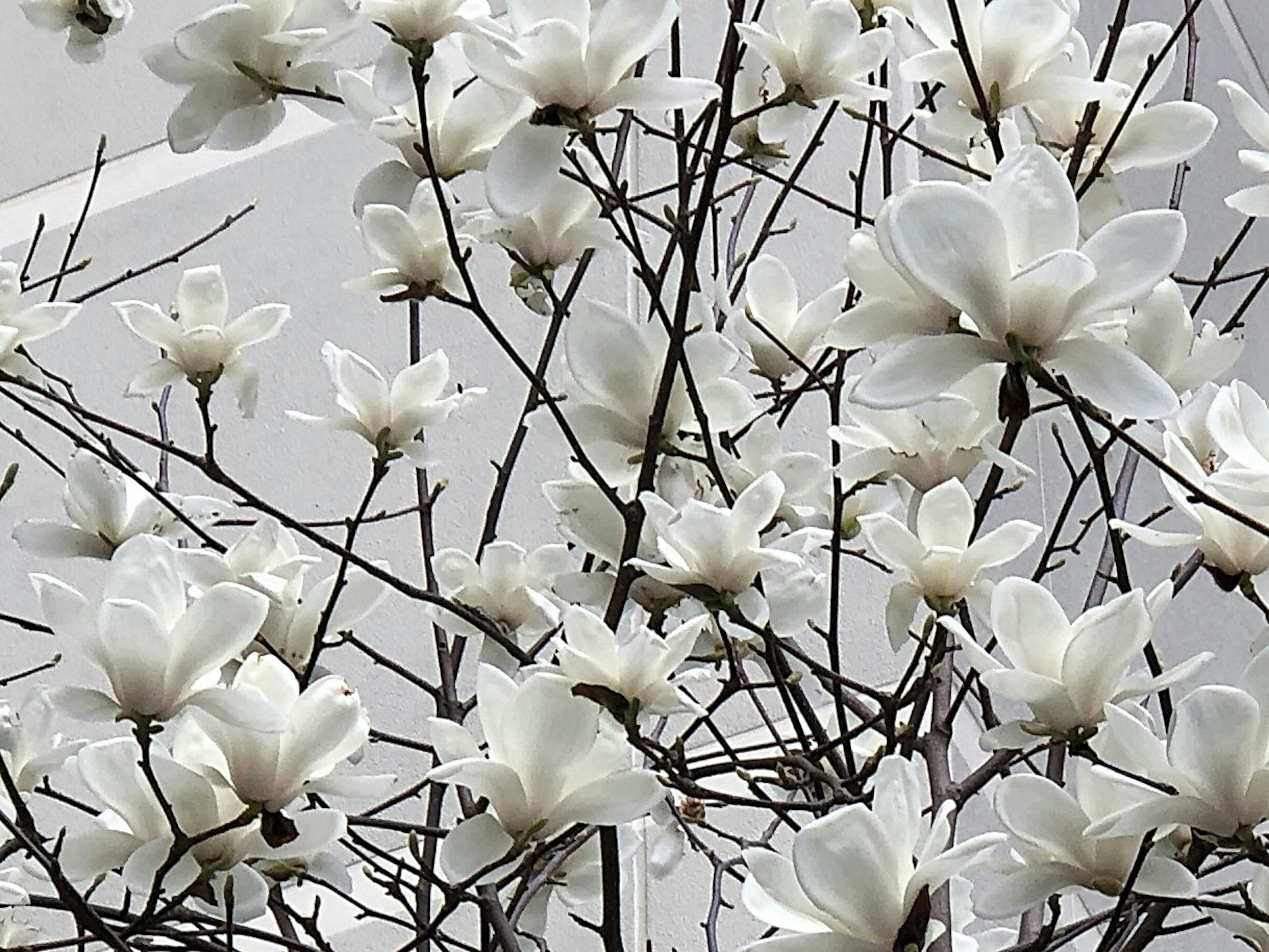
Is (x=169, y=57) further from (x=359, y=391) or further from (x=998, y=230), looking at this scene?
(x=998, y=230)

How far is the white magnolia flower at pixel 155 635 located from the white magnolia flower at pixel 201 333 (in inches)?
7.7

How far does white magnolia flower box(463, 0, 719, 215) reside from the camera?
35cm

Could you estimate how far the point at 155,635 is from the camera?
327 mm

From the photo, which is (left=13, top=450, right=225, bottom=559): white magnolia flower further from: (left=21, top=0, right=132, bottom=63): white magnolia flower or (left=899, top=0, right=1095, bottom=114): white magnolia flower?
(left=899, top=0, right=1095, bottom=114): white magnolia flower

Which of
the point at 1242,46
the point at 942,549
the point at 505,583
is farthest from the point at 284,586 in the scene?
the point at 1242,46

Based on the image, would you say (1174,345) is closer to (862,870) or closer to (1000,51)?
(1000,51)

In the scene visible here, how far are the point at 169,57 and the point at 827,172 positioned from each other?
698 mm

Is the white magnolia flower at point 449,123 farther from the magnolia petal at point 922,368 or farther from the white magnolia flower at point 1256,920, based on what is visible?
the white magnolia flower at point 1256,920

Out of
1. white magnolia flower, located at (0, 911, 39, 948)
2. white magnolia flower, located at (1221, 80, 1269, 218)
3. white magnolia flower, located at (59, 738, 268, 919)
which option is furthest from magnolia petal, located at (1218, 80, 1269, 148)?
white magnolia flower, located at (0, 911, 39, 948)

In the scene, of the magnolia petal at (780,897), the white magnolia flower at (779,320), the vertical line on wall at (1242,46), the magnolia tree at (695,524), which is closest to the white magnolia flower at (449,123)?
the magnolia tree at (695,524)

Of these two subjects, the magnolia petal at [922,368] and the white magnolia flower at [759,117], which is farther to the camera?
the white magnolia flower at [759,117]

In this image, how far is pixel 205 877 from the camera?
0.34m

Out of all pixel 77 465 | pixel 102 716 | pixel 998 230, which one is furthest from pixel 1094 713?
pixel 77 465

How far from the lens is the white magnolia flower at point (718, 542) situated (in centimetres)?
37
